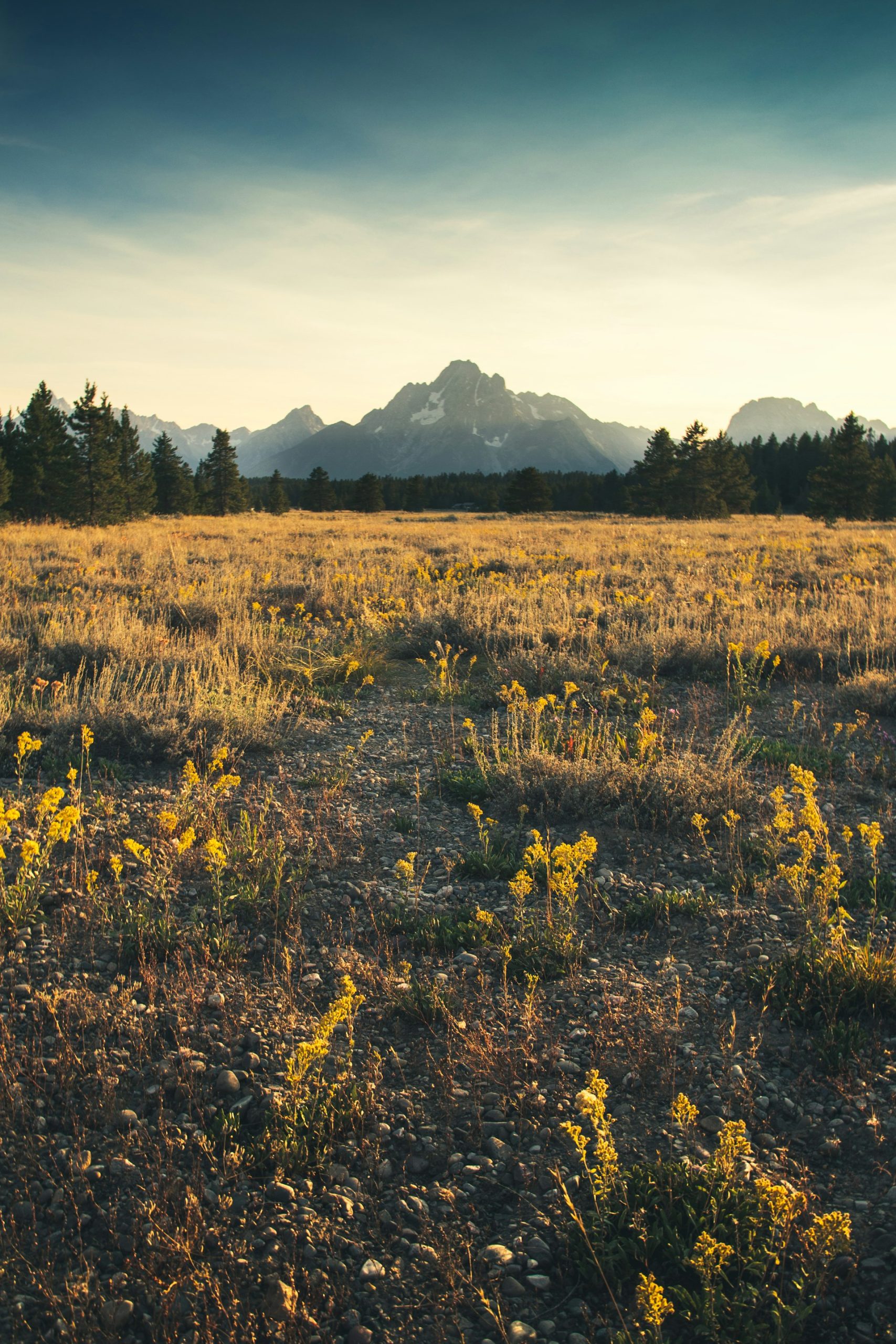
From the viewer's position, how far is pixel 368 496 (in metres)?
58.6

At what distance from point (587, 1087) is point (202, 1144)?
133 cm

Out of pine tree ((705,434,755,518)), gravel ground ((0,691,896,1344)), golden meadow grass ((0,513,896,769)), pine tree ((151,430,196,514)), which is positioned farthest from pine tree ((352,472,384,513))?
gravel ground ((0,691,896,1344))

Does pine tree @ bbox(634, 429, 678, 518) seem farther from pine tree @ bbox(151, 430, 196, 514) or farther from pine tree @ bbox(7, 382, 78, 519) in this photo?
pine tree @ bbox(7, 382, 78, 519)

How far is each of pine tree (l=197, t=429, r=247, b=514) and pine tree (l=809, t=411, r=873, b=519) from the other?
39.3 m

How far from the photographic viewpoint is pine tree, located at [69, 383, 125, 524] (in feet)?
110

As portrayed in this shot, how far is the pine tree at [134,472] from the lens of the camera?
42719 millimetres

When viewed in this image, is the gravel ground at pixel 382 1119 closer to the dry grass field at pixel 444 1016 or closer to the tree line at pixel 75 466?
the dry grass field at pixel 444 1016

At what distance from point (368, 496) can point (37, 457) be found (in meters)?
26.2

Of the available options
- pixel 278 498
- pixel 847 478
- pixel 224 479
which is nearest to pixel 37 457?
pixel 224 479

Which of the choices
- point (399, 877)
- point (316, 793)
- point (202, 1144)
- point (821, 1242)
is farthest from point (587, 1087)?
point (316, 793)

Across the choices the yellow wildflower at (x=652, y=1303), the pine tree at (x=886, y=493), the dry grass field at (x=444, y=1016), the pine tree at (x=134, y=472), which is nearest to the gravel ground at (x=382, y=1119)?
the dry grass field at (x=444, y=1016)

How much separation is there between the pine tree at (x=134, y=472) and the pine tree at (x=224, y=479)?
5850mm

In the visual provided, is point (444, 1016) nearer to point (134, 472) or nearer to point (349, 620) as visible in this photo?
point (349, 620)

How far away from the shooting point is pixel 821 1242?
1.87 m
